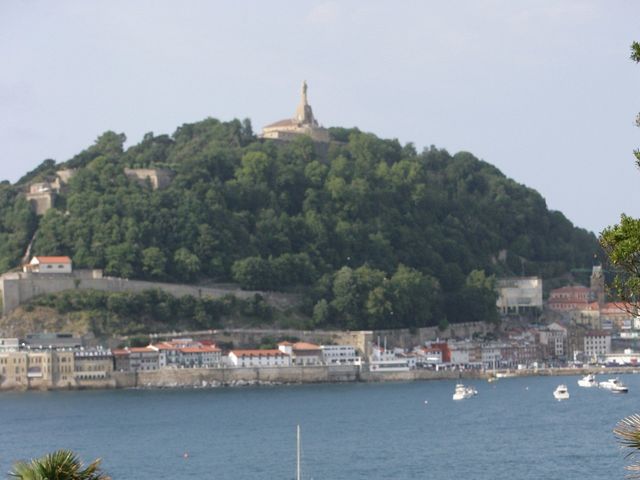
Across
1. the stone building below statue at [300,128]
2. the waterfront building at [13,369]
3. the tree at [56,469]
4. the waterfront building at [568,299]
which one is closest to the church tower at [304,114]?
the stone building below statue at [300,128]

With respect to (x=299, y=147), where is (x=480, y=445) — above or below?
below

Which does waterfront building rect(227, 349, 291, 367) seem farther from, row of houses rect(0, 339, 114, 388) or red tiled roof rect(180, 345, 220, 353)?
row of houses rect(0, 339, 114, 388)

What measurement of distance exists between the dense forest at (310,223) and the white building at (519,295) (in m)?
1.60

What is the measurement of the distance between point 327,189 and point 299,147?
223 inches

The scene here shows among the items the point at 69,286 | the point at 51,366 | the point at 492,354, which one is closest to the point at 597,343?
the point at 492,354

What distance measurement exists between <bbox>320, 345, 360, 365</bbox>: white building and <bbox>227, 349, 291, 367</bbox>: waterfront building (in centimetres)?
266

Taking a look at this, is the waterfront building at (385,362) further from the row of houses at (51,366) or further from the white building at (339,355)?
the row of houses at (51,366)

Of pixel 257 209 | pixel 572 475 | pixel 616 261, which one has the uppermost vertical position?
pixel 257 209

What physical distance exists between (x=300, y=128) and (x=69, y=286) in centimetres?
3354

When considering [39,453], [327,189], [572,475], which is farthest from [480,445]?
[327,189]

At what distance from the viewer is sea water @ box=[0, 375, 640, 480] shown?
150 ft

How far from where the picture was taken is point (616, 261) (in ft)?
41.7

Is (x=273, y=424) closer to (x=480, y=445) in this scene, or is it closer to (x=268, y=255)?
(x=480, y=445)

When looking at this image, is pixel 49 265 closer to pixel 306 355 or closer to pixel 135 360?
pixel 135 360
